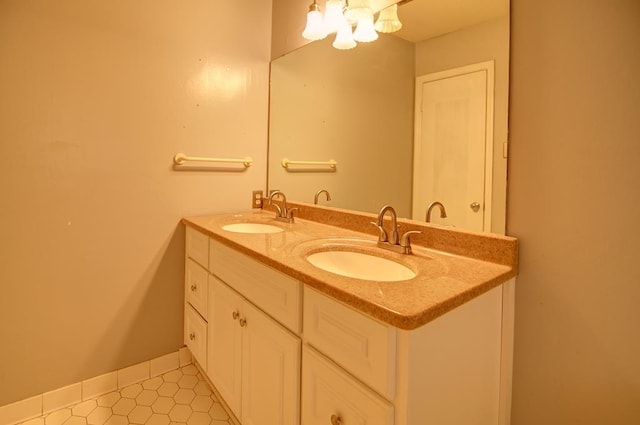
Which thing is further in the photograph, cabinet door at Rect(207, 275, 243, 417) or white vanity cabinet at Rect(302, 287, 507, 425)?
cabinet door at Rect(207, 275, 243, 417)

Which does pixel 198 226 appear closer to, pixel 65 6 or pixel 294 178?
pixel 294 178

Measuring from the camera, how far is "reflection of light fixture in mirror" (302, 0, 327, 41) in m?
1.59

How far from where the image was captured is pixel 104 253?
156 cm

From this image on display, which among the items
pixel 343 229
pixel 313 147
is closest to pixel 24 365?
pixel 343 229

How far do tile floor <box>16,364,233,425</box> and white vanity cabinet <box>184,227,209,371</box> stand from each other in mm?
161

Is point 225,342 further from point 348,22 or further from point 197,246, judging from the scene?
point 348,22

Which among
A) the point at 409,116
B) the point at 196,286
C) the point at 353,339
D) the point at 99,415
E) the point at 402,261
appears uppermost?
the point at 409,116

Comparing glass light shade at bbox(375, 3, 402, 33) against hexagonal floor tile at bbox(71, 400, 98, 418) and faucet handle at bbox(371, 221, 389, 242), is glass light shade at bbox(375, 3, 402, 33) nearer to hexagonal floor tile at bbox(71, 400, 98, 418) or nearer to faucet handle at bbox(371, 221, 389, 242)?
faucet handle at bbox(371, 221, 389, 242)

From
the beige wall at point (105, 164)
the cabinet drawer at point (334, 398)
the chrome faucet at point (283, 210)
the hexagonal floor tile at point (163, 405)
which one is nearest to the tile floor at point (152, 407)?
the hexagonal floor tile at point (163, 405)

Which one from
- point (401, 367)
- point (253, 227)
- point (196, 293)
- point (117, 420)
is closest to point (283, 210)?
point (253, 227)

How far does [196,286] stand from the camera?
1622mm

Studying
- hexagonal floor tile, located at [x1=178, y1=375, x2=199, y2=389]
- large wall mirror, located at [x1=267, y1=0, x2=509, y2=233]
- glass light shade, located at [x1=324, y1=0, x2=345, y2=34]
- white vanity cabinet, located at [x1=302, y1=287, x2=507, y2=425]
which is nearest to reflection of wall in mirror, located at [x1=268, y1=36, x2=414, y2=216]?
large wall mirror, located at [x1=267, y1=0, x2=509, y2=233]

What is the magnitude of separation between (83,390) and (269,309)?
3.72 feet

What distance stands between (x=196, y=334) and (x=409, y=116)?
1334mm
